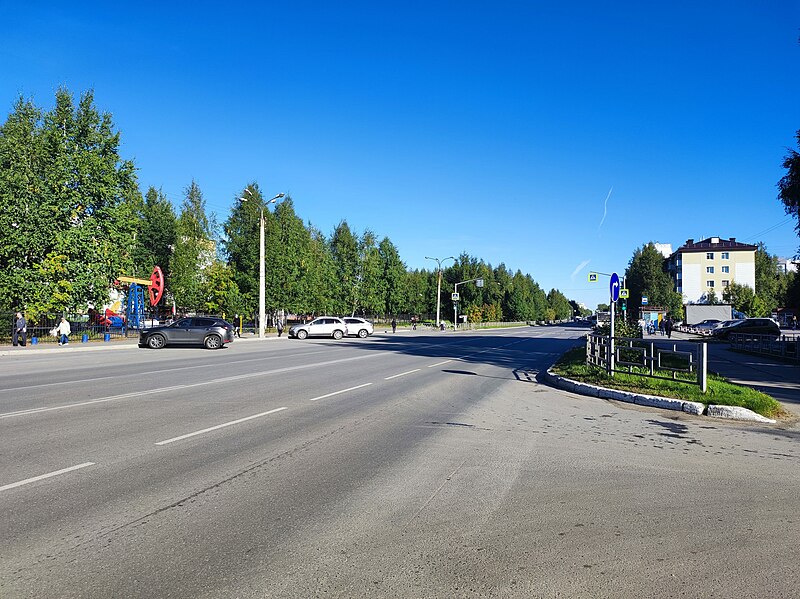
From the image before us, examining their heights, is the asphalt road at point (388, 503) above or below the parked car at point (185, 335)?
below

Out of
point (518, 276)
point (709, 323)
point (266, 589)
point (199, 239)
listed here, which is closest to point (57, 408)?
point (266, 589)

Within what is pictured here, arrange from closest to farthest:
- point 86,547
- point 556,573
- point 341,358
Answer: point 556,573, point 86,547, point 341,358

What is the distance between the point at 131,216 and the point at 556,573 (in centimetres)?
4047

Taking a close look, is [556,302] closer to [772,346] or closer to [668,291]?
[668,291]

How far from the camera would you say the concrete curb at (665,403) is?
33.1 ft

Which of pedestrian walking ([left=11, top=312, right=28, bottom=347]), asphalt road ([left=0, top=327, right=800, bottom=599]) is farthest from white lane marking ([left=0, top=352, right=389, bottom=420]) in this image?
pedestrian walking ([left=11, top=312, right=28, bottom=347])

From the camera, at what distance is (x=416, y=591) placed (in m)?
3.47

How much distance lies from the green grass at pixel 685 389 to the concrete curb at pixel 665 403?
291 mm

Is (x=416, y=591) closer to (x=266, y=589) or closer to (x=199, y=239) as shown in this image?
(x=266, y=589)

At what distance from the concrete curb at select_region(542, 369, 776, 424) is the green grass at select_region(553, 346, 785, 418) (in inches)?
11.4

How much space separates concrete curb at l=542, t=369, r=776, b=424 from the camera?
1010cm

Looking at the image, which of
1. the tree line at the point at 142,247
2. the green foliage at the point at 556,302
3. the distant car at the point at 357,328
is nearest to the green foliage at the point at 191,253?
the tree line at the point at 142,247

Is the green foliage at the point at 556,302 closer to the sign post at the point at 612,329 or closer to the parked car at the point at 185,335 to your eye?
the parked car at the point at 185,335

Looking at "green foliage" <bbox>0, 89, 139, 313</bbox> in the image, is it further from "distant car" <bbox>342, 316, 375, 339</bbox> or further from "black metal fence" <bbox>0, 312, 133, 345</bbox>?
"distant car" <bbox>342, 316, 375, 339</bbox>
